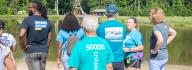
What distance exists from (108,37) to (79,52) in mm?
2247

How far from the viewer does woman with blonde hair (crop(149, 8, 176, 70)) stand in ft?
26.4

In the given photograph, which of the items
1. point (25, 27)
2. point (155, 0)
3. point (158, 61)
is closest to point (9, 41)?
point (25, 27)

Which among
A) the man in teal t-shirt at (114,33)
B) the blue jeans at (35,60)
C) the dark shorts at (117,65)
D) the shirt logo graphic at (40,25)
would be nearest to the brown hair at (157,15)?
the man in teal t-shirt at (114,33)

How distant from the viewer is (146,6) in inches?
3002

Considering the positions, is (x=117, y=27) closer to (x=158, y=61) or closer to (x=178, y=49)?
(x=158, y=61)

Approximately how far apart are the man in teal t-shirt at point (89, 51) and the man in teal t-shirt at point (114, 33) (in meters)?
2.07

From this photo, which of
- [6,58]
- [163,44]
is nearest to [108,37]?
[163,44]

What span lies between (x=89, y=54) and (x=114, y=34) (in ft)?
7.52

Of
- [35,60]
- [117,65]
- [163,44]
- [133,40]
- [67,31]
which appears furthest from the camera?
[133,40]

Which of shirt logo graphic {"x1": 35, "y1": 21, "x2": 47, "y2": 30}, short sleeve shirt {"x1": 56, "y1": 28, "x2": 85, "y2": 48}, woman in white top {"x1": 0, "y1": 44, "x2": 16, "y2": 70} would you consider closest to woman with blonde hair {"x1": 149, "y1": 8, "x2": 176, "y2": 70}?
short sleeve shirt {"x1": 56, "y1": 28, "x2": 85, "y2": 48}

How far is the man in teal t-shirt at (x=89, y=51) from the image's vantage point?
566 centimetres

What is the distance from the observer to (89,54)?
226 inches

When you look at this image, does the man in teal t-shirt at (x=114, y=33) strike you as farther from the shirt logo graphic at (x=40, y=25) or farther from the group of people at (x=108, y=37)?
the shirt logo graphic at (x=40, y=25)

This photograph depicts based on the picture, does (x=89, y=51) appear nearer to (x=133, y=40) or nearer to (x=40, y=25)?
(x=40, y=25)
